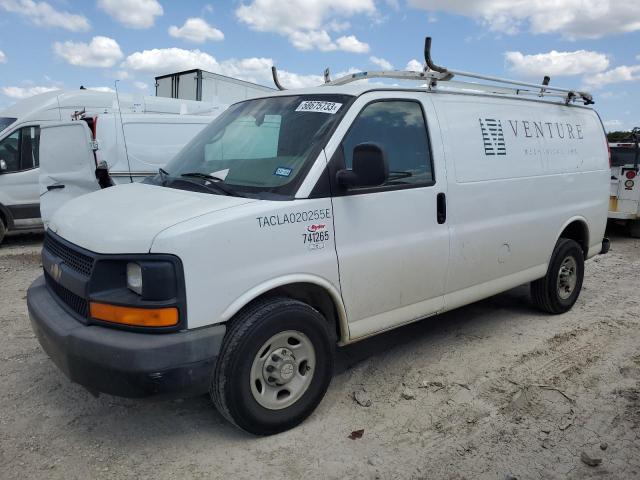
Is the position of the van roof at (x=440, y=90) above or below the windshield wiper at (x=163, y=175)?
above

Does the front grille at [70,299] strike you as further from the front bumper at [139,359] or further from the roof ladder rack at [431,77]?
the roof ladder rack at [431,77]

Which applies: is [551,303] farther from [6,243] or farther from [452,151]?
[6,243]

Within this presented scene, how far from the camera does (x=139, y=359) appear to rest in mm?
2805

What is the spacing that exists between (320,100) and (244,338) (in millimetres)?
1706

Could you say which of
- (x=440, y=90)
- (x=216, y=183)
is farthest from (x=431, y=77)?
(x=216, y=183)

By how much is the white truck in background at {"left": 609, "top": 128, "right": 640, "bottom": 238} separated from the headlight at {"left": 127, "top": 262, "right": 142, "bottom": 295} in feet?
31.4

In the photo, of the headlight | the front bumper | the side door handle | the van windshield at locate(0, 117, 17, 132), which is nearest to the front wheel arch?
the front bumper

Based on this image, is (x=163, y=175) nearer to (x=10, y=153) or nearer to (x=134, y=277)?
(x=134, y=277)

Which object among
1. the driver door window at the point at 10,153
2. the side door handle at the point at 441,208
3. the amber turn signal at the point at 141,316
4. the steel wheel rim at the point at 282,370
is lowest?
the steel wheel rim at the point at 282,370

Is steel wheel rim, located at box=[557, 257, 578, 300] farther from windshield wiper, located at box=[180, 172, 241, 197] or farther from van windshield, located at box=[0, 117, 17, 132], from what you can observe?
van windshield, located at box=[0, 117, 17, 132]

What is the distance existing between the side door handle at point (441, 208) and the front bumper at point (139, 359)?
186 cm

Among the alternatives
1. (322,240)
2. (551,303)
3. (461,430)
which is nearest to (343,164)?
(322,240)

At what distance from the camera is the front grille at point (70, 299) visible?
3068 millimetres

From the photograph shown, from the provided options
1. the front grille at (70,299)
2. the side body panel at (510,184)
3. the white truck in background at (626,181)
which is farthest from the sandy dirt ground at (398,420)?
the white truck in background at (626,181)
